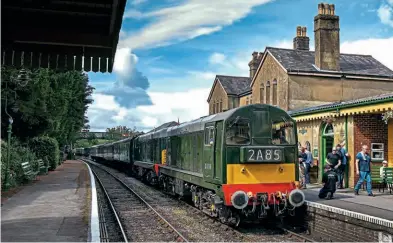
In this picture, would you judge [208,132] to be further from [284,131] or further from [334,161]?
[334,161]

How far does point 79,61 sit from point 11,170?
12265 mm

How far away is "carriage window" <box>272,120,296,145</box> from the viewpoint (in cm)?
1062

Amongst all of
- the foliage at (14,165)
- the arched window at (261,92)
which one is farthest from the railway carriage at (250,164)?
the arched window at (261,92)

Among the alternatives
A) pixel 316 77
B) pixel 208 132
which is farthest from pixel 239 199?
pixel 316 77

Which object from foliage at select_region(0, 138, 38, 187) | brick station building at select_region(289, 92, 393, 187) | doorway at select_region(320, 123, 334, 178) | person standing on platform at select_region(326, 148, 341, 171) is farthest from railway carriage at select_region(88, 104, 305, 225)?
foliage at select_region(0, 138, 38, 187)

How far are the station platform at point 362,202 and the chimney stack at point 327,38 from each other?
→ 44.8 feet

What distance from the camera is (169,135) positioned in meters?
17.1

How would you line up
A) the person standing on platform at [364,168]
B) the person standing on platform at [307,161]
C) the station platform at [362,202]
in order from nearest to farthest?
the station platform at [362,202], the person standing on platform at [364,168], the person standing on platform at [307,161]

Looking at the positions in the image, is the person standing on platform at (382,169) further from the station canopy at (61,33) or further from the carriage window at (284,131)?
the station canopy at (61,33)

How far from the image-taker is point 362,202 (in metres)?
11.2

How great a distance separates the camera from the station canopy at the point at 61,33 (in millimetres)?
6234

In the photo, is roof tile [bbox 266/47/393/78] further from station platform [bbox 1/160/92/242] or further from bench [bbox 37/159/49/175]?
bench [bbox 37/159/49/175]

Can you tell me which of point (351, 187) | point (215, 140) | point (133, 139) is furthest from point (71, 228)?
point (133, 139)

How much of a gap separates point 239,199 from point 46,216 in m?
5.04
